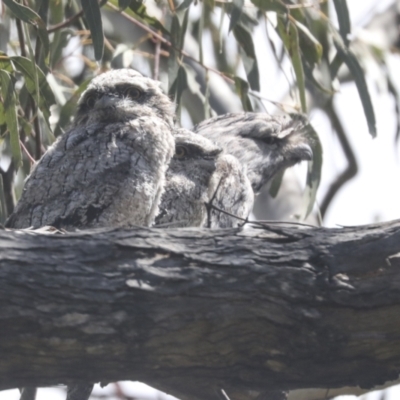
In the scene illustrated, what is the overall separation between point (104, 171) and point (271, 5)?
1.34m

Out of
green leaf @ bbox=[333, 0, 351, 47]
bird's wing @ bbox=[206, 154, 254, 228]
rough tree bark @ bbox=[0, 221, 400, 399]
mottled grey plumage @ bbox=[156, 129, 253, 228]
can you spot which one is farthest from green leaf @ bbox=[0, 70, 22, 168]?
green leaf @ bbox=[333, 0, 351, 47]

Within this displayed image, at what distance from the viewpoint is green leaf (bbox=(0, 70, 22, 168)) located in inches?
128

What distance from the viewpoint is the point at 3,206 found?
354cm

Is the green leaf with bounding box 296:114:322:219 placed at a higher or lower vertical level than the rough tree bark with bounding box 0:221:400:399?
higher

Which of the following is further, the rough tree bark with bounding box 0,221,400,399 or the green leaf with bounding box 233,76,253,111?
the green leaf with bounding box 233,76,253,111

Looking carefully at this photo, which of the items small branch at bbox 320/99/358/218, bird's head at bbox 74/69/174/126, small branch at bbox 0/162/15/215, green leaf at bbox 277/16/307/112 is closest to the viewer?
bird's head at bbox 74/69/174/126

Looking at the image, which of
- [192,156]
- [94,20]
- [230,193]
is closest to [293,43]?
[230,193]

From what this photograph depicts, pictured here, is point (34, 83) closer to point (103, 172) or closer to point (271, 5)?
point (103, 172)

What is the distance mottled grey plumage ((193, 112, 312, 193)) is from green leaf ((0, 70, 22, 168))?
4.63 ft

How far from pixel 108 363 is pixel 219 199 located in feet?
5.80

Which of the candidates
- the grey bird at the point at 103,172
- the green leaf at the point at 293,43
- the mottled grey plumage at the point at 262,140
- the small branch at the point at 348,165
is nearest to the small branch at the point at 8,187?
the grey bird at the point at 103,172

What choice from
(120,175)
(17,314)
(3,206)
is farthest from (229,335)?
(3,206)

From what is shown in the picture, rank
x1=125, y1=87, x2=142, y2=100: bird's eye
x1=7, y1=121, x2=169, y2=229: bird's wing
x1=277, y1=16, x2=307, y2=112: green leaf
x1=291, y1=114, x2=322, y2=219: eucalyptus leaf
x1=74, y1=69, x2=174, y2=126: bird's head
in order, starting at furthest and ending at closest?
x1=291, y1=114, x2=322, y2=219: eucalyptus leaf < x1=277, y1=16, x2=307, y2=112: green leaf < x1=125, y1=87, x2=142, y2=100: bird's eye < x1=74, y1=69, x2=174, y2=126: bird's head < x1=7, y1=121, x2=169, y2=229: bird's wing

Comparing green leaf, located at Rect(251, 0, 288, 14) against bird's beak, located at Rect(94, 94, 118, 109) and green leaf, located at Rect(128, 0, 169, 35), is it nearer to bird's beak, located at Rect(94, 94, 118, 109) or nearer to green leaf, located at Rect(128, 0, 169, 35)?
green leaf, located at Rect(128, 0, 169, 35)
